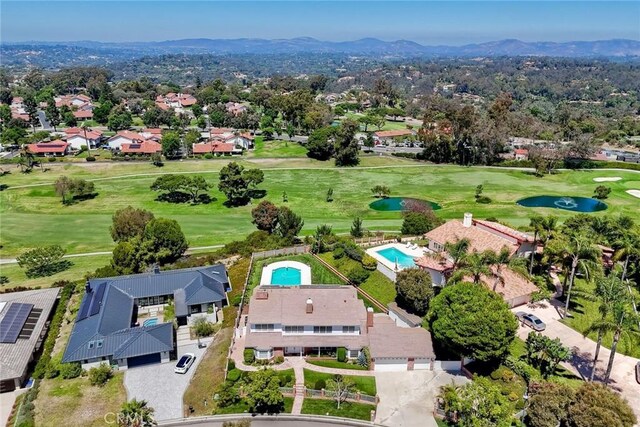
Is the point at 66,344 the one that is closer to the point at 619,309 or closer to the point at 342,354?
the point at 342,354

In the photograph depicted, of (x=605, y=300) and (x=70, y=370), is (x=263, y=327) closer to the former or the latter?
(x=70, y=370)

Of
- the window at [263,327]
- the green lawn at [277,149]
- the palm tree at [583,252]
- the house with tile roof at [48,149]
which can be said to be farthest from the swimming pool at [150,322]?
the house with tile roof at [48,149]

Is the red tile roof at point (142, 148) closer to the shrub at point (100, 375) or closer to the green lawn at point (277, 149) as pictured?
the green lawn at point (277, 149)

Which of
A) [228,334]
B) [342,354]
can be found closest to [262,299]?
[228,334]

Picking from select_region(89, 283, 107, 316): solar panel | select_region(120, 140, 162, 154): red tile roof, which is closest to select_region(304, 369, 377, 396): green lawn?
select_region(89, 283, 107, 316): solar panel

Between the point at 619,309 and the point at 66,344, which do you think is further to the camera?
the point at 66,344

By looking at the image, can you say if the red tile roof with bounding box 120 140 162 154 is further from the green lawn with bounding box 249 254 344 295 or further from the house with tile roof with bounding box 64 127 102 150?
the green lawn with bounding box 249 254 344 295
